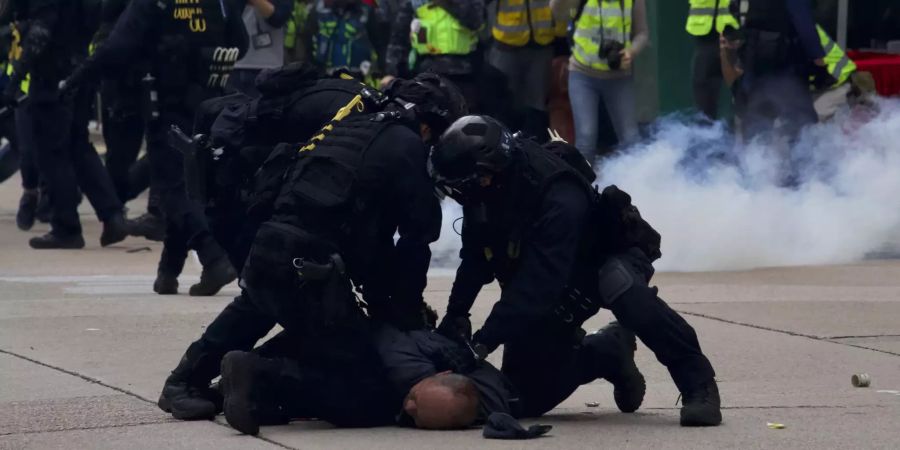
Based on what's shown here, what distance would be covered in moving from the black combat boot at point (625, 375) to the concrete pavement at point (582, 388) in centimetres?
7

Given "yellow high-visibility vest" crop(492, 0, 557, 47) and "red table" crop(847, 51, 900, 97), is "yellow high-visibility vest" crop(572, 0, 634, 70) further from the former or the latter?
"red table" crop(847, 51, 900, 97)

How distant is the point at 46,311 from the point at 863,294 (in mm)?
4095

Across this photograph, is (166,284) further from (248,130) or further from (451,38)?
(451,38)

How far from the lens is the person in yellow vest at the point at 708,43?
12.0 m

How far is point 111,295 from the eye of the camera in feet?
31.0

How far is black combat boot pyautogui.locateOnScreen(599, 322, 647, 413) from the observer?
6.19 metres

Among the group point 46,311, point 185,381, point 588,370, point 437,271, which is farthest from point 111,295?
point 588,370

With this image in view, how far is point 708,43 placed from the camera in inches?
482

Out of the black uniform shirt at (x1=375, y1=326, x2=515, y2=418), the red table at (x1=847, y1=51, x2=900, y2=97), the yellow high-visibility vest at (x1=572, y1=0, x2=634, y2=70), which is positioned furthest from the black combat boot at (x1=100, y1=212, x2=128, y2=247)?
the black uniform shirt at (x1=375, y1=326, x2=515, y2=418)

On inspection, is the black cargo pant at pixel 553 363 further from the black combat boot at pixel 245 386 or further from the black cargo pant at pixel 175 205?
the black cargo pant at pixel 175 205

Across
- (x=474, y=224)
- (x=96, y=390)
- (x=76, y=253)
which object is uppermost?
(x=474, y=224)

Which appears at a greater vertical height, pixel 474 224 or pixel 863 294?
pixel 474 224

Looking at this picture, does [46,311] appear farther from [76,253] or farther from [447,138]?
[447,138]

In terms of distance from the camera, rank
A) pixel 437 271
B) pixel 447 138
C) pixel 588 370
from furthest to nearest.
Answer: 1. pixel 437 271
2. pixel 588 370
3. pixel 447 138
